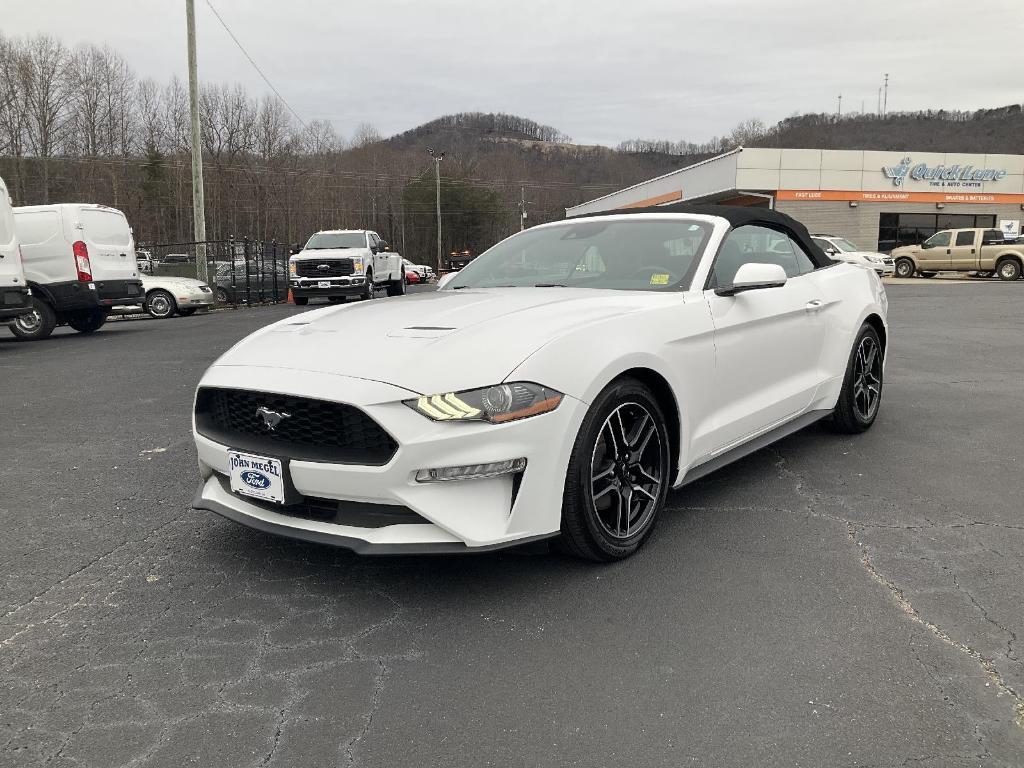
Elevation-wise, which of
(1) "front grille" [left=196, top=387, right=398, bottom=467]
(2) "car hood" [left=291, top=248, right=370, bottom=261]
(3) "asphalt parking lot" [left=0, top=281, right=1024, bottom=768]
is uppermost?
(2) "car hood" [left=291, top=248, right=370, bottom=261]

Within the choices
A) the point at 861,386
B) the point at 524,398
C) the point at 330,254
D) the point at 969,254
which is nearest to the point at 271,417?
the point at 524,398

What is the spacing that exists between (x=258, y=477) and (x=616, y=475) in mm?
1418

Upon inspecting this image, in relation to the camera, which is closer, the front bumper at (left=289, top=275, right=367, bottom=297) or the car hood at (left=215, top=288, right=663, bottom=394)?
the car hood at (left=215, top=288, right=663, bottom=394)

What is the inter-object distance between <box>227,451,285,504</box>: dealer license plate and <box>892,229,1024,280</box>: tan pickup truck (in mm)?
32823

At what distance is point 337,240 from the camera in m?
21.9

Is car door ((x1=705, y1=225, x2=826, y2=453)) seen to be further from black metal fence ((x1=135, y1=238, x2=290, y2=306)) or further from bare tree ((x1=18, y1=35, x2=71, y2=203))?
bare tree ((x1=18, y1=35, x2=71, y2=203))

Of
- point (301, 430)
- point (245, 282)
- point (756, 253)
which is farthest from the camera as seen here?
point (245, 282)

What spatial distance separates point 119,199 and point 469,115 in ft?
139

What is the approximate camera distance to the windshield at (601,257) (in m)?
3.91

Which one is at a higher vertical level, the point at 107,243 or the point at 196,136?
the point at 196,136

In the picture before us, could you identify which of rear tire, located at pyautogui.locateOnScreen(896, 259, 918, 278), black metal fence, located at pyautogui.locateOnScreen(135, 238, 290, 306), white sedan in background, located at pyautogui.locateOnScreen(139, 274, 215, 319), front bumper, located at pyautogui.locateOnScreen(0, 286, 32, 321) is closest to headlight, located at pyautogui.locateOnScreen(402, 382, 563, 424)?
front bumper, located at pyautogui.locateOnScreen(0, 286, 32, 321)

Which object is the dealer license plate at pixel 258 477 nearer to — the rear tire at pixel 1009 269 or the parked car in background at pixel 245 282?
the parked car in background at pixel 245 282

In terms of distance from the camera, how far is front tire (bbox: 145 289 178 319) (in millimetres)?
19047

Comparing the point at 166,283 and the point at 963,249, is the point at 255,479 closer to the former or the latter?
the point at 166,283
